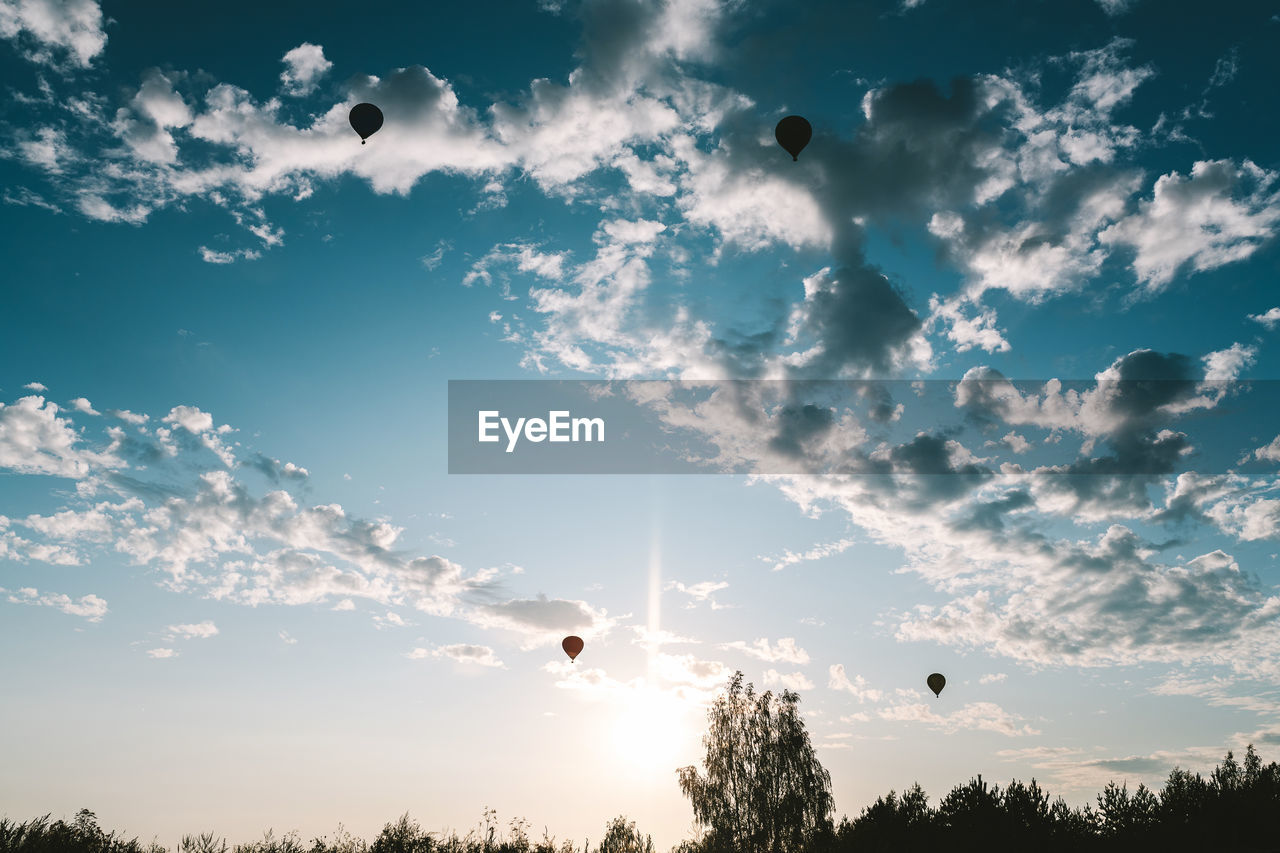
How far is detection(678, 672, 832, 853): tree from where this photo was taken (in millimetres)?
37531

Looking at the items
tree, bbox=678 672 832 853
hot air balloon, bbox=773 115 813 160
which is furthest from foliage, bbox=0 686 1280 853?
hot air balloon, bbox=773 115 813 160

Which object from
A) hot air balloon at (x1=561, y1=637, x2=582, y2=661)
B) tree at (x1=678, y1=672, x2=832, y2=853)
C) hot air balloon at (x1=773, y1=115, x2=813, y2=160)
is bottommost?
tree at (x1=678, y1=672, x2=832, y2=853)

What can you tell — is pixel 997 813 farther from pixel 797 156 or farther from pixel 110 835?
pixel 110 835

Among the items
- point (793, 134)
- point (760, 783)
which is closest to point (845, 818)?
point (760, 783)

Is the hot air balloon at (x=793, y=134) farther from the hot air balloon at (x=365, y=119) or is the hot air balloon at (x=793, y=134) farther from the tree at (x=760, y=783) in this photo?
the tree at (x=760, y=783)

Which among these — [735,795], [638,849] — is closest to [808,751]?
[735,795]

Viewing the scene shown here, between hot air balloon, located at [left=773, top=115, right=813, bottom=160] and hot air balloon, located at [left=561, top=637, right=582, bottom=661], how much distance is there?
23.2m

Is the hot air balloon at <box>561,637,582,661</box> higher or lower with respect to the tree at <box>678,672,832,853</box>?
higher

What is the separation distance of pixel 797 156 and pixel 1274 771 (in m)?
27.6

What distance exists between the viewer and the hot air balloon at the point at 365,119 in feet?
75.8

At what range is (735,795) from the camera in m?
39.2

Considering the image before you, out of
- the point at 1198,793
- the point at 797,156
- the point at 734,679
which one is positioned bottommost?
the point at 1198,793

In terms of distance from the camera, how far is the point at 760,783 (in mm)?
39000

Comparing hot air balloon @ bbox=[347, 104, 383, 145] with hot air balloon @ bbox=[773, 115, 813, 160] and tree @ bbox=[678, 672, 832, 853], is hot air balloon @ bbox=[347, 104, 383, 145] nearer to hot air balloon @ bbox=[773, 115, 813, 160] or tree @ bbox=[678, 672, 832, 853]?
hot air balloon @ bbox=[773, 115, 813, 160]
